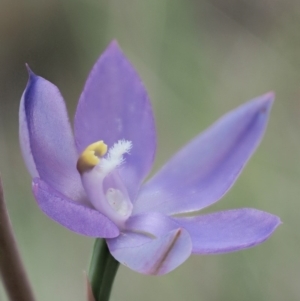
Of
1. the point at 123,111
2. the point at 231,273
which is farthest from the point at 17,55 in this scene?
the point at 123,111

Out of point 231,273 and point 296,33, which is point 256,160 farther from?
point 296,33

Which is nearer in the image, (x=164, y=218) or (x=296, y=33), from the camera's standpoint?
(x=164, y=218)

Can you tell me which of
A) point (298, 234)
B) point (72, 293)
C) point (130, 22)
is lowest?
point (72, 293)

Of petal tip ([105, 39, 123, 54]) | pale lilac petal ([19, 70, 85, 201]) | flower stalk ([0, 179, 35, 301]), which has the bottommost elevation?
flower stalk ([0, 179, 35, 301])

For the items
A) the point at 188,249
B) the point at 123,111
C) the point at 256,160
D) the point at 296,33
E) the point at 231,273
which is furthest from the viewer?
the point at 296,33

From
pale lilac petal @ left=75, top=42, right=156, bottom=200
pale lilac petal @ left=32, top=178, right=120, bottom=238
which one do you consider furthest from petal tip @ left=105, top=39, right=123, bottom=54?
pale lilac petal @ left=32, top=178, right=120, bottom=238

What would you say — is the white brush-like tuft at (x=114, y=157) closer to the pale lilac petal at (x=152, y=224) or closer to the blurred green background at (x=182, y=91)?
the pale lilac petal at (x=152, y=224)

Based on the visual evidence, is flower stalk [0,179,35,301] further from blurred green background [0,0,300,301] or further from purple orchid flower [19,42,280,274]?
blurred green background [0,0,300,301]
